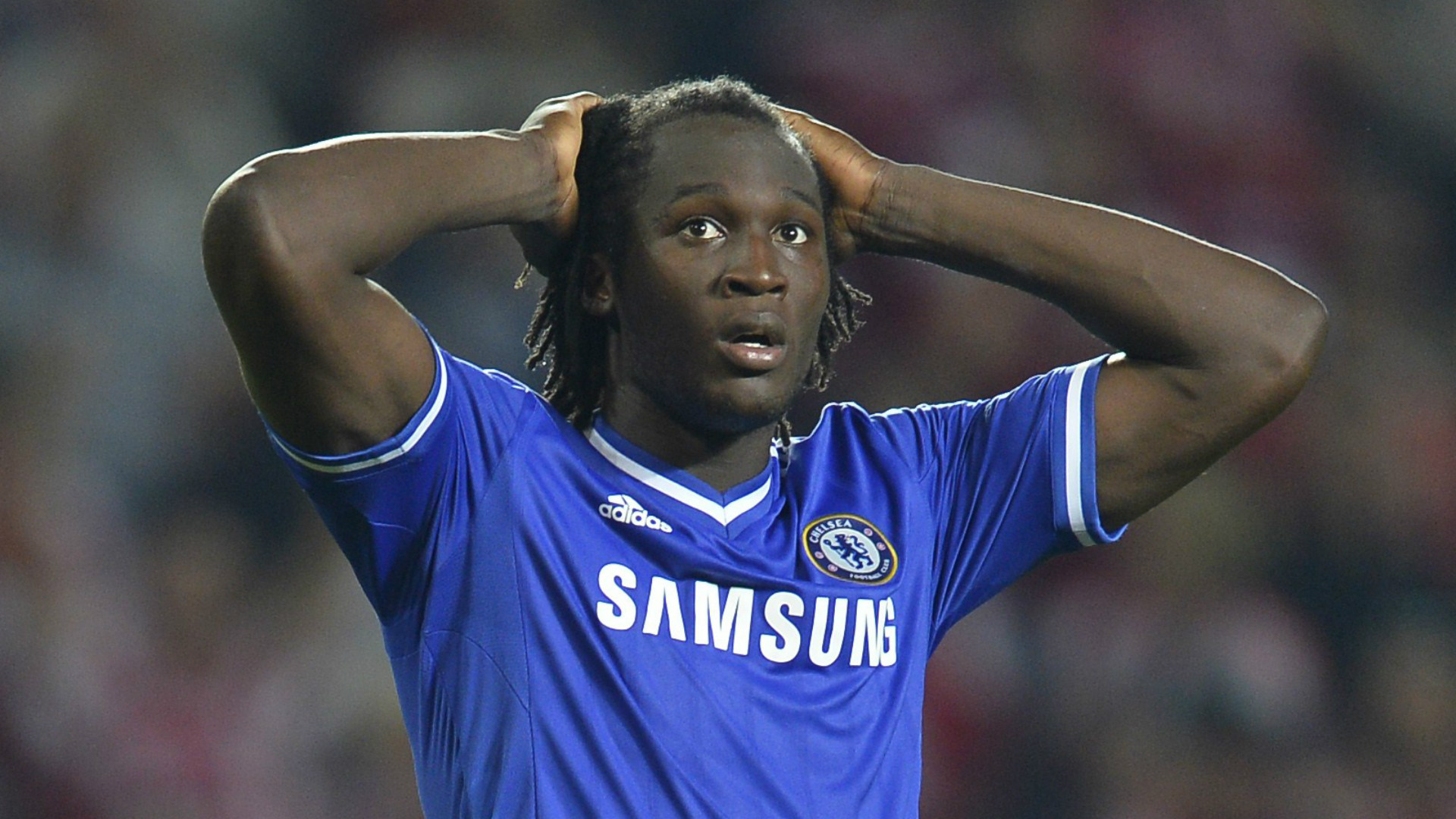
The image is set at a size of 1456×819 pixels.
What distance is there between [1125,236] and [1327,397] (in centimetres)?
295

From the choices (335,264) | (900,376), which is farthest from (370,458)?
(900,376)

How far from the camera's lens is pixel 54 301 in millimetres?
4434

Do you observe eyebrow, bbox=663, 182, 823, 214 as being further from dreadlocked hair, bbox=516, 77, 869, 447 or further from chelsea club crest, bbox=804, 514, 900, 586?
chelsea club crest, bbox=804, 514, 900, 586

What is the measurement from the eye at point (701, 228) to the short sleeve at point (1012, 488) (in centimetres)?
45

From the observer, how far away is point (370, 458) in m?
1.77

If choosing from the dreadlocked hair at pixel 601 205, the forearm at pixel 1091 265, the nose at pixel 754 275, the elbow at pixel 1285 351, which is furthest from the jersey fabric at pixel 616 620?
the elbow at pixel 1285 351

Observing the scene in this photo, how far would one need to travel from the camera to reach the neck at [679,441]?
2.06 meters

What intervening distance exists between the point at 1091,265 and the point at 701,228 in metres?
0.57

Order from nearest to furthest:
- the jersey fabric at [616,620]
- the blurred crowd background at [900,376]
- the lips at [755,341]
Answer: the jersey fabric at [616,620]
the lips at [755,341]
the blurred crowd background at [900,376]

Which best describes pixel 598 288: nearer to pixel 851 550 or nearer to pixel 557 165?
pixel 557 165

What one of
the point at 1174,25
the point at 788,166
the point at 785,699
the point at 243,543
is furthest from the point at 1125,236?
the point at 1174,25

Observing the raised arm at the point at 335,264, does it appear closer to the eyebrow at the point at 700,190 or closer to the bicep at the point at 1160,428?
→ the eyebrow at the point at 700,190

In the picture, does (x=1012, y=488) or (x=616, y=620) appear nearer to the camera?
(x=616, y=620)

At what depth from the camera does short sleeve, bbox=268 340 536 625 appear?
178 cm
